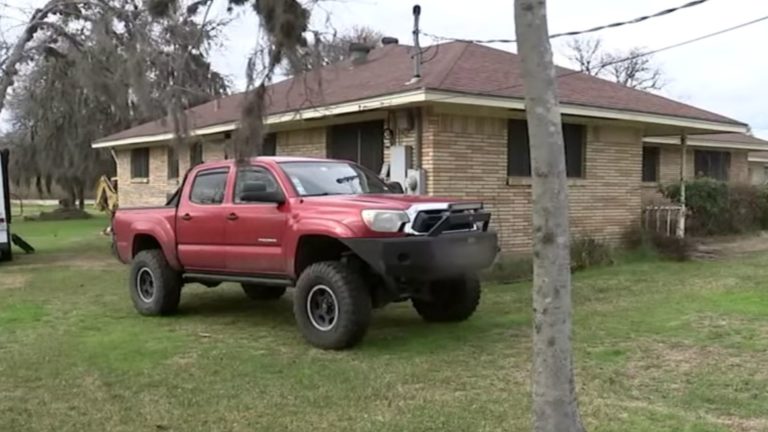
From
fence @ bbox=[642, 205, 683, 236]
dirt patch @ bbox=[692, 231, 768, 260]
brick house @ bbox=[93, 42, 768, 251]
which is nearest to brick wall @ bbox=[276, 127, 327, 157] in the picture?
brick house @ bbox=[93, 42, 768, 251]

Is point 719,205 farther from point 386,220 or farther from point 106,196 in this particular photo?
point 106,196

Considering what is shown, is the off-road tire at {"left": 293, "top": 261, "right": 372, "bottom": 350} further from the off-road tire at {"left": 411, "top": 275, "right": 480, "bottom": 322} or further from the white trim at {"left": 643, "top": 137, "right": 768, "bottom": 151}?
the white trim at {"left": 643, "top": 137, "right": 768, "bottom": 151}

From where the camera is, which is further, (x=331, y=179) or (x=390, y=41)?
(x=390, y=41)

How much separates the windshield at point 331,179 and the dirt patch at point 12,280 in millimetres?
6937

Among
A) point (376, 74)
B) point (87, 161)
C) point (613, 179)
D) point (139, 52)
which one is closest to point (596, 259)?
point (613, 179)

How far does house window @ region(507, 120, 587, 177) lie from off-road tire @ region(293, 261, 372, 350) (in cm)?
714

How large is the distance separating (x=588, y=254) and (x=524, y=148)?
90.8 inches

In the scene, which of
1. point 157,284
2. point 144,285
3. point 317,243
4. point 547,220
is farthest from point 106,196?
point 547,220

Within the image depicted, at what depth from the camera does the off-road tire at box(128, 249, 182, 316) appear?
9.70 m

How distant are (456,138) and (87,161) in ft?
99.0

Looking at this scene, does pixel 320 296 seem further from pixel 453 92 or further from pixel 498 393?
pixel 453 92

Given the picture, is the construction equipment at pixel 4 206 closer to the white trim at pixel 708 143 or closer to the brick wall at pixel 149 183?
the brick wall at pixel 149 183

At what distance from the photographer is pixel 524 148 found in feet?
48.4

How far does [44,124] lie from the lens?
38906mm
